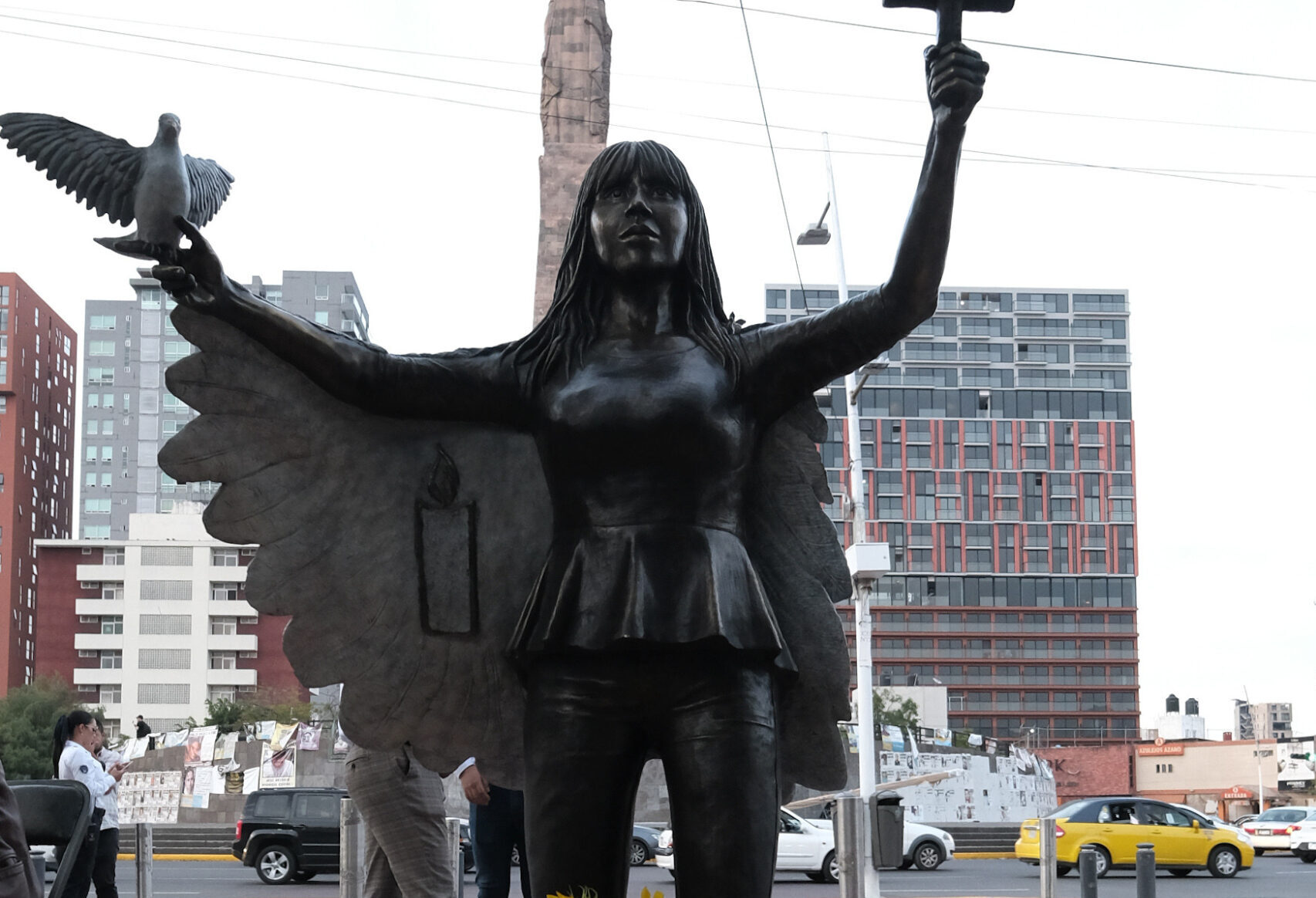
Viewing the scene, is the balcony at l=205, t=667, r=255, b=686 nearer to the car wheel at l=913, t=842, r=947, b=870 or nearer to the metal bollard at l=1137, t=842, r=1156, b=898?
the car wheel at l=913, t=842, r=947, b=870

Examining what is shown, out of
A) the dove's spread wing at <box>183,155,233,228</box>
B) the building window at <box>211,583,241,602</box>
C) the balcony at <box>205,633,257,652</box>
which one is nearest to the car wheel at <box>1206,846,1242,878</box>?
the dove's spread wing at <box>183,155,233,228</box>

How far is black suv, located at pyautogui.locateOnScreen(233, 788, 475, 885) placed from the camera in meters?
21.5

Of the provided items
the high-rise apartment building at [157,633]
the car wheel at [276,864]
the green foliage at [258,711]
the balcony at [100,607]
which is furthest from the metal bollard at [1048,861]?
the balcony at [100,607]

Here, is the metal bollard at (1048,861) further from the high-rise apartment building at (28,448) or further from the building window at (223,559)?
the high-rise apartment building at (28,448)

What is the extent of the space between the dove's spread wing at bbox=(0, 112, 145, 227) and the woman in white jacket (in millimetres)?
5830

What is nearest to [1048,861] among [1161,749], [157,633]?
[157,633]

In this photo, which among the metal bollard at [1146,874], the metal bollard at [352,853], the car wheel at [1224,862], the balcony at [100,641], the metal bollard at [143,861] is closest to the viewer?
the metal bollard at [352,853]

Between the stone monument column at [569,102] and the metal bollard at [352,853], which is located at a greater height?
the stone monument column at [569,102]

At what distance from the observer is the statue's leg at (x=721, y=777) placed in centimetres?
308

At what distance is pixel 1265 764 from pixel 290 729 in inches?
2542

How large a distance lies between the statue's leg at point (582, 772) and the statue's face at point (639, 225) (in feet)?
→ 2.73

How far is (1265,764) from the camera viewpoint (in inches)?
3669

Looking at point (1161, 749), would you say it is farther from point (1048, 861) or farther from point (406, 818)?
point (406, 818)

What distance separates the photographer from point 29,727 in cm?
6306
